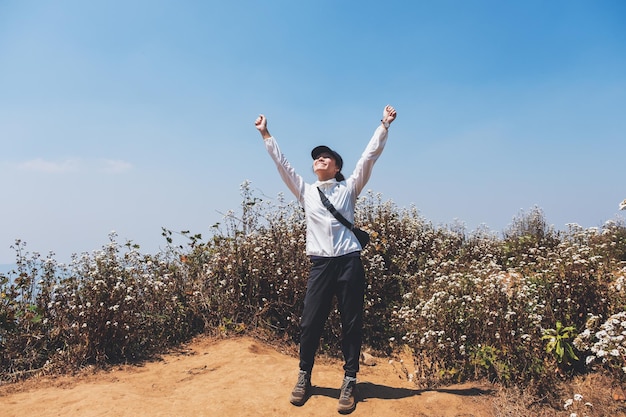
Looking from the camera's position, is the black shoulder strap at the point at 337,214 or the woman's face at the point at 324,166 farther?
the woman's face at the point at 324,166

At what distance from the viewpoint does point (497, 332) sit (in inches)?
188

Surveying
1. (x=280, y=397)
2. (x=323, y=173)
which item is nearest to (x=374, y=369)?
(x=280, y=397)

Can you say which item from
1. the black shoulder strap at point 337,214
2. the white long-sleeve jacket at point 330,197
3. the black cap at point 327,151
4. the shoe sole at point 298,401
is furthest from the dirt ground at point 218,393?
the black cap at point 327,151

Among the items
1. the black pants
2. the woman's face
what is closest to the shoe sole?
the black pants

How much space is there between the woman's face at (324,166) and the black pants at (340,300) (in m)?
0.79

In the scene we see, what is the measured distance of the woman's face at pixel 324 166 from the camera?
4.20 m

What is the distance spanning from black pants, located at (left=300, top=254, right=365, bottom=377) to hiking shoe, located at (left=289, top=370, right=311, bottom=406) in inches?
4.7

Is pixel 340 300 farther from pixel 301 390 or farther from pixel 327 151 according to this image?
pixel 327 151

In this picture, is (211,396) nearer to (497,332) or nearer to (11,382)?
(11,382)

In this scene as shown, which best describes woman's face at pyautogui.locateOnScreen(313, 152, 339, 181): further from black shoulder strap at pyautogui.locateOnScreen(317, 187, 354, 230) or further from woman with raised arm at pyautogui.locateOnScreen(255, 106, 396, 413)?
black shoulder strap at pyautogui.locateOnScreen(317, 187, 354, 230)

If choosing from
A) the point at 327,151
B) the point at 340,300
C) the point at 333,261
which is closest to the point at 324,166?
the point at 327,151

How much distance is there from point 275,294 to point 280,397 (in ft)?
7.89

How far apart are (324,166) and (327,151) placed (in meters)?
0.18

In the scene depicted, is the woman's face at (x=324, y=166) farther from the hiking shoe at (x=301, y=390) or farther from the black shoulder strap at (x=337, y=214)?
the hiking shoe at (x=301, y=390)
